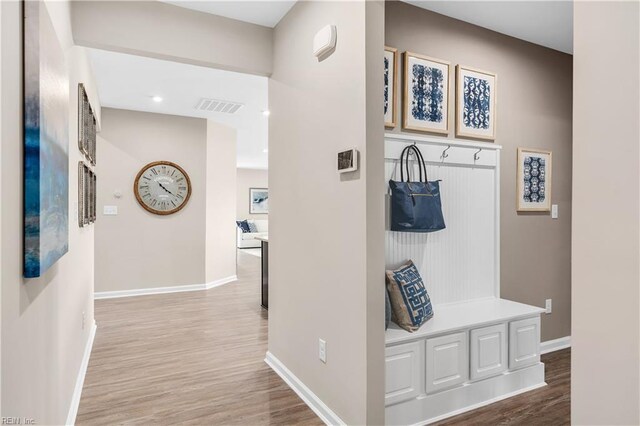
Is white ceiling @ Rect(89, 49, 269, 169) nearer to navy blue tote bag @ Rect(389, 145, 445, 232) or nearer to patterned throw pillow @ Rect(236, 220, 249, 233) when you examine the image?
navy blue tote bag @ Rect(389, 145, 445, 232)

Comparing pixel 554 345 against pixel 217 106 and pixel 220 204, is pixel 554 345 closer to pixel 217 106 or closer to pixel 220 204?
pixel 217 106

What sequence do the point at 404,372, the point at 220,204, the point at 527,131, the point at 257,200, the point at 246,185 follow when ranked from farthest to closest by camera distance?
1. the point at 257,200
2. the point at 246,185
3. the point at 220,204
4. the point at 527,131
5. the point at 404,372

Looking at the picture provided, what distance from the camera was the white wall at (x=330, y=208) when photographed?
1.86 meters

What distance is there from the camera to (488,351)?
238cm

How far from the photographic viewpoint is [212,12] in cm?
263

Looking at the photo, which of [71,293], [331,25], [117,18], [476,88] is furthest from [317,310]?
[117,18]

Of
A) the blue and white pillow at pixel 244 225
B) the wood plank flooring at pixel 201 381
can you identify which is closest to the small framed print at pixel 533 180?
the wood plank flooring at pixel 201 381

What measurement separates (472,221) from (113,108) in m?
4.82

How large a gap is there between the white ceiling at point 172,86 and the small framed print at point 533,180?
255 centimetres

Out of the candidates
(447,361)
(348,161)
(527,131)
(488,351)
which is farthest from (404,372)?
(527,131)

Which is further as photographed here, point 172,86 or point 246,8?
point 172,86

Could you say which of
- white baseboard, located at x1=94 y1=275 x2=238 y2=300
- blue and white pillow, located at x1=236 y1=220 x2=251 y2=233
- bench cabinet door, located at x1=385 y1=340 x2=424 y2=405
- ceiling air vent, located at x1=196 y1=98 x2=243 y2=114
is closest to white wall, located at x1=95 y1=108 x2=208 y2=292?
white baseboard, located at x1=94 y1=275 x2=238 y2=300

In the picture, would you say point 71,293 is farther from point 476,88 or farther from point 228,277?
point 228,277

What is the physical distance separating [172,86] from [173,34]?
1.81 meters
